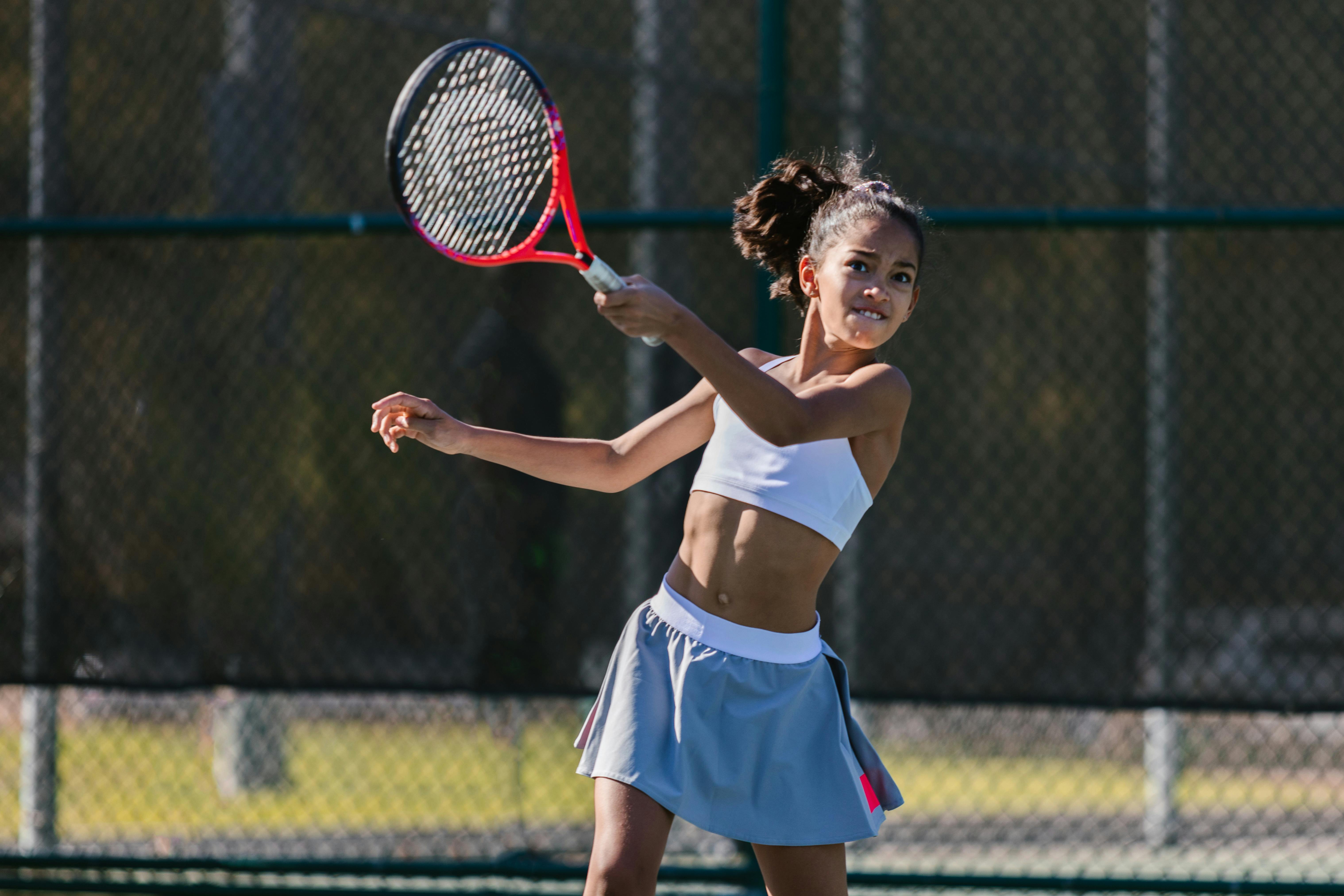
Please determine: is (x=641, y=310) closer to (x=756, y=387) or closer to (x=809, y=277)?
(x=756, y=387)

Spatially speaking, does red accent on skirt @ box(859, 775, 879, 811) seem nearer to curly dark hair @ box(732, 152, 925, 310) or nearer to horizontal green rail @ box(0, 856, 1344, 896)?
curly dark hair @ box(732, 152, 925, 310)

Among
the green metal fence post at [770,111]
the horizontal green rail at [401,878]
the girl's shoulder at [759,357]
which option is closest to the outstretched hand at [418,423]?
the girl's shoulder at [759,357]

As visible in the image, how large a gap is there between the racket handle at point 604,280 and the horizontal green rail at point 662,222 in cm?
164

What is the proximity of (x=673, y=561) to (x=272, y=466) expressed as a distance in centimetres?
183

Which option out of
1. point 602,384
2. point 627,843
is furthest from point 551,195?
point 602,384

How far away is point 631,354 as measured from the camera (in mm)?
4219

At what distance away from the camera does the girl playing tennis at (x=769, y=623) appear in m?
2.24

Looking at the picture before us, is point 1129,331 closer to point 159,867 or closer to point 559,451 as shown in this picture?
point 559,451

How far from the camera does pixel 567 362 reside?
4129 millimetres

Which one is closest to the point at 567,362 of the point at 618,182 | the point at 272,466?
the point at 618,182

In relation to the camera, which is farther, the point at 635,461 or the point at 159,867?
the point at 159,867

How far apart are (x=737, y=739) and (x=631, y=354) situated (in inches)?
83.0

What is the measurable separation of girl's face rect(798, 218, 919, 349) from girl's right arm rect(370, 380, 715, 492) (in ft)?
1.00

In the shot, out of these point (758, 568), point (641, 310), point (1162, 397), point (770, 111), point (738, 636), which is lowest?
point (738, 636)
